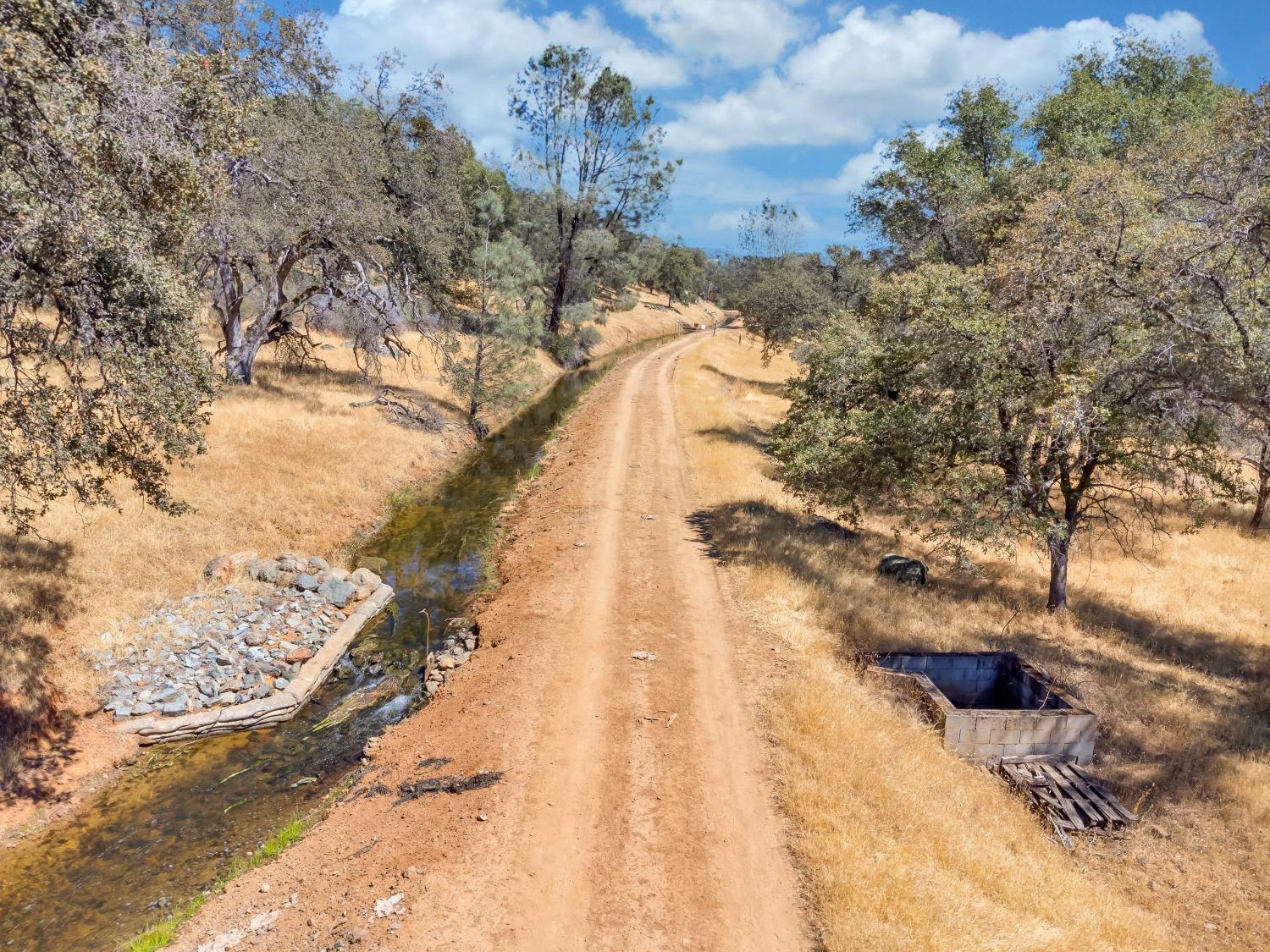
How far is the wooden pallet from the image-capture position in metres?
11.4

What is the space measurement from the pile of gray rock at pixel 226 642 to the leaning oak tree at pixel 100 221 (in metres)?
3.84

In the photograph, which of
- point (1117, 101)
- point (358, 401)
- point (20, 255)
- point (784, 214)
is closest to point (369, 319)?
point (358, 401)

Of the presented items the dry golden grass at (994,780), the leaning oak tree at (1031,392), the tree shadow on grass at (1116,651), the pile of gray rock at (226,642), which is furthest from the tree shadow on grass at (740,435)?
the pile of gray rock at (226,642)

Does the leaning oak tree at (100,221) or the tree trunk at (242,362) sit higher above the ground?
the leaning oak tree at (100,221)

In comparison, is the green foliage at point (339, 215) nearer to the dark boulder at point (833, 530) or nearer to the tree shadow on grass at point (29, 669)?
the tree shadow on grass at point (29, 669)

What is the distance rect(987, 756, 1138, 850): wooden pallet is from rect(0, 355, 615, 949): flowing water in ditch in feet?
36.6

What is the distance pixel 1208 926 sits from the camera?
9523mm

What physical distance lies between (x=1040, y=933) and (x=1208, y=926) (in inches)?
138

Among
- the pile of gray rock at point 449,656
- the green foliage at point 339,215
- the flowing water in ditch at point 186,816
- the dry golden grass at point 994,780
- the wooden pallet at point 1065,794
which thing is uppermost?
the green foliage at point 339,215

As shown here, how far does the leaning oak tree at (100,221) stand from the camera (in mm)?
8234

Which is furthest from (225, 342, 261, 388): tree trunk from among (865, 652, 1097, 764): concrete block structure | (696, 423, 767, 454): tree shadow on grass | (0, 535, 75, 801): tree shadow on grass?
(865, 652, 1097, 764): concrete block structure

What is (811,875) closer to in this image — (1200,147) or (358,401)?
(1200,147)

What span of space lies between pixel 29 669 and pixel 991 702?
59.1 feet

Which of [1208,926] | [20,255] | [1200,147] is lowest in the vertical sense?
[1208,926]
